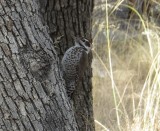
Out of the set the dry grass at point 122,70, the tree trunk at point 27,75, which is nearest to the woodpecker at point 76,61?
the tree trunk at point 27,75

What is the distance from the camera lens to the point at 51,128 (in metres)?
1.55

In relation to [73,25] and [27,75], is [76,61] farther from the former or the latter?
[27,75]

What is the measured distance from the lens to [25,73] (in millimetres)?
1480

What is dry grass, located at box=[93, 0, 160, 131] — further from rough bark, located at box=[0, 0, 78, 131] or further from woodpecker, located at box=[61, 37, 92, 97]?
rough bark, located at box=[0, 0, 78, 131]

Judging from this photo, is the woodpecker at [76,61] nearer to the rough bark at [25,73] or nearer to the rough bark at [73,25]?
the rough bark at [73,25]

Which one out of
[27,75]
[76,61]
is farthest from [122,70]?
[27,75]

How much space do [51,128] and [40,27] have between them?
0.36 m

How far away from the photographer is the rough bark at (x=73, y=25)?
2182 mm

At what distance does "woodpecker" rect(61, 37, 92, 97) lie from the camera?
2108 mm

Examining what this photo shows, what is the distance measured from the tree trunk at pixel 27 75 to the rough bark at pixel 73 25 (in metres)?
0.60

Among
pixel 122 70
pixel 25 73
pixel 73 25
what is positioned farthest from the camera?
pixel 122 70

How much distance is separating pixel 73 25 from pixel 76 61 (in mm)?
181

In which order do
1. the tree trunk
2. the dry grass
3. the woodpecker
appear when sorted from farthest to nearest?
1. the dry grass
2. the woodpecker
3. the tree trunk

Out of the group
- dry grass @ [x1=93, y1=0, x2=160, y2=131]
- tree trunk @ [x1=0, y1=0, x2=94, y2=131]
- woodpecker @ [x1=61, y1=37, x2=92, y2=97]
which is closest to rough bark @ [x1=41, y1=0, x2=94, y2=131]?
woodpecker @ [x1=61, y1=37, x2=92, y2=97]
